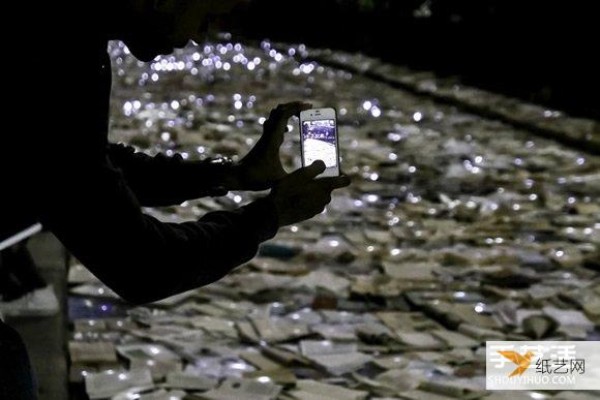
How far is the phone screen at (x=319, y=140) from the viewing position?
3119mm

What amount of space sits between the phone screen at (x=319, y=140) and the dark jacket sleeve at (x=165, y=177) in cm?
24

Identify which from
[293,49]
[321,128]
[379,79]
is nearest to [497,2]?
[379,79]

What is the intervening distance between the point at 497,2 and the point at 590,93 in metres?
4.40

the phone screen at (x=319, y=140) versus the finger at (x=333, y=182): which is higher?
the phone screen at (x=319, y=140)

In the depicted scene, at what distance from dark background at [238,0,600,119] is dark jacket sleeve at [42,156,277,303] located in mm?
12191

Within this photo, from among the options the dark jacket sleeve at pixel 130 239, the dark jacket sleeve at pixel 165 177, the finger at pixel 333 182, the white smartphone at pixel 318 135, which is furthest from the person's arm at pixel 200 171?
the dark jacket sleeve at pixel 130 239

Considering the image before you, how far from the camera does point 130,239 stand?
7.23 ft

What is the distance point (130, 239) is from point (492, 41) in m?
17.3

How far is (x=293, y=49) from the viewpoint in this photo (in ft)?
86.7

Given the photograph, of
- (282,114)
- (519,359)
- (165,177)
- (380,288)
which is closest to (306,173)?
(282,114)

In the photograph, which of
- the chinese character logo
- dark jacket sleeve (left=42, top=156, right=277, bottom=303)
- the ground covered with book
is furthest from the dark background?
dark jacket sleeve (left=42, top=156, right=277, bottom=303)

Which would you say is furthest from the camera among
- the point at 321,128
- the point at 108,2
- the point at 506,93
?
the point at 506,93

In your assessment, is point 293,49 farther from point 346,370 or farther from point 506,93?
point 346,370

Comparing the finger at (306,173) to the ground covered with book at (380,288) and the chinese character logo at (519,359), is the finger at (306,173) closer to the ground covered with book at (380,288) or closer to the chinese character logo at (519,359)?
the ground covered with book at (380,288)
